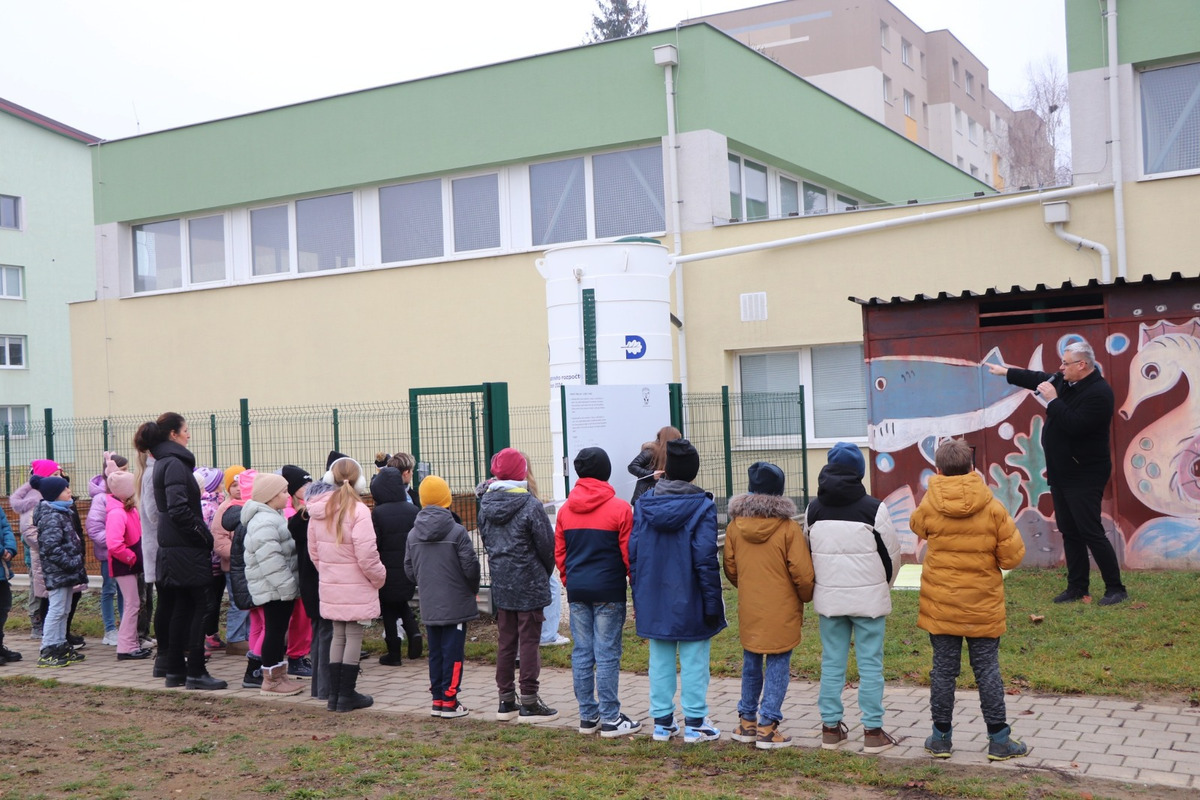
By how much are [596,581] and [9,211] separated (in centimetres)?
4103

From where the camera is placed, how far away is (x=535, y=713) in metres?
6.86

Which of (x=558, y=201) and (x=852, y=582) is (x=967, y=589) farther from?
(x=558, y=201)

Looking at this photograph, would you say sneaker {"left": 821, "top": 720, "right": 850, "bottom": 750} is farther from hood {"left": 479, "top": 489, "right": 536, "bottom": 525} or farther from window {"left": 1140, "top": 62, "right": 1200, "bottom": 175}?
window {"left": 1140, "top": 62, "right": 1200, "bottom": 175}

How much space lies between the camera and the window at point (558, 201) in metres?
16.4

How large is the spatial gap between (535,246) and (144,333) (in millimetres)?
8246

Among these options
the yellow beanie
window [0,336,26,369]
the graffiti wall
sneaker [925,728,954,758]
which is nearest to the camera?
sneaker [925,728,954,758]

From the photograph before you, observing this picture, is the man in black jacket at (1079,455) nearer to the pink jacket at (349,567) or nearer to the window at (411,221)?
the pink jacket at (349,567)

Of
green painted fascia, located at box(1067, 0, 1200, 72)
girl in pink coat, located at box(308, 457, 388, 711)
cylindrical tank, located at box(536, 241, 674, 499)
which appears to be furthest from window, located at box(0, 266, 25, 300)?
girl in pink coat, located at box(308, 457, 388, 711)

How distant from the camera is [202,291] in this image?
1952 cm

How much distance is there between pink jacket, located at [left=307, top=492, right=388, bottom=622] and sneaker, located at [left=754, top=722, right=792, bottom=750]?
2.76 m

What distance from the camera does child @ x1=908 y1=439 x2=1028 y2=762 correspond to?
554 cm

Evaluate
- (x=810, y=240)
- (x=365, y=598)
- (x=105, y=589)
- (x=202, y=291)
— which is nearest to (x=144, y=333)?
(x=202, y=291)

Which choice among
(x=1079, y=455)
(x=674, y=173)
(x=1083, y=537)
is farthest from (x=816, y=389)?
(x=1083, y=537)

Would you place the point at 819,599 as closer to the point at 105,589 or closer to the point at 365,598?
the point at 365,598
